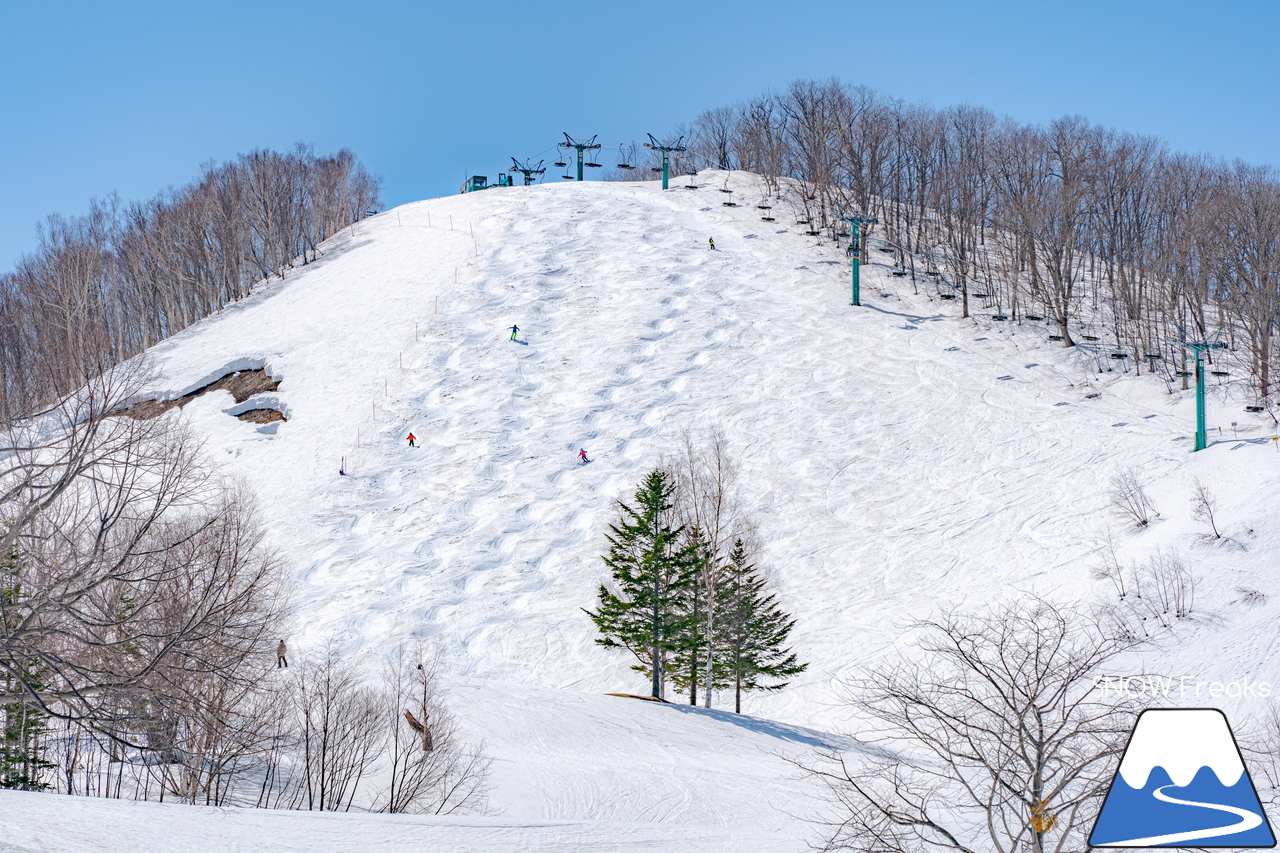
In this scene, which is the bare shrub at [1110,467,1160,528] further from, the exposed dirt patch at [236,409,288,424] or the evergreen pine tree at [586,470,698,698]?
the exposed dirt patch at [236,409,288,424]

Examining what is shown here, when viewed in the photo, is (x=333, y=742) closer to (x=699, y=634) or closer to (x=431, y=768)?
(x=431, y=768)

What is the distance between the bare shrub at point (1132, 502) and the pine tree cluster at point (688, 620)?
11.7m

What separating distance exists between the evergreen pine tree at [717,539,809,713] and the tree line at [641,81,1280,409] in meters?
24.6

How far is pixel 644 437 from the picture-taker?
40.9 metres

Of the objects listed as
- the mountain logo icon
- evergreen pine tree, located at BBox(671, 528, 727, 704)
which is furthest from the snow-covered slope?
the mountain logo icon

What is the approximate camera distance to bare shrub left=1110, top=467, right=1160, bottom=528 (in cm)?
2884

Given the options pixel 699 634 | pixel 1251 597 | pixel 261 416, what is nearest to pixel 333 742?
pixel 699 634

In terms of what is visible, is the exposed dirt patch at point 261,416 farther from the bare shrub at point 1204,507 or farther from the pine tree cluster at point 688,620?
the bare shrub at point 1204,507

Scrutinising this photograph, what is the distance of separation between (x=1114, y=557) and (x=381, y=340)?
1524 inches

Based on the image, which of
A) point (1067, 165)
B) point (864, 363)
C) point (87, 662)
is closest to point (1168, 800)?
point (87, 662)

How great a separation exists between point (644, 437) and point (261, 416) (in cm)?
2029

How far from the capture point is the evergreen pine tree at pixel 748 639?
1041 inches

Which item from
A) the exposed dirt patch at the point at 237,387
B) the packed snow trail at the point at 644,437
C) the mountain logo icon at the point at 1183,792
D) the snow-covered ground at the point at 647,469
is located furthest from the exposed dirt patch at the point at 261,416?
the mountain logo icon at the point at 1183,792

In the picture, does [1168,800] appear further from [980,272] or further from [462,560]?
[980,272]
